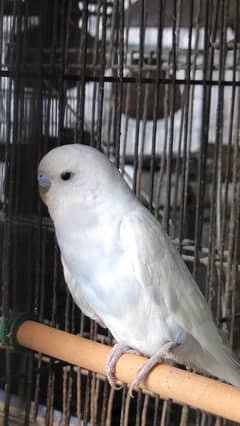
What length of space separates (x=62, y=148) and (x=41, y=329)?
246 millimetres

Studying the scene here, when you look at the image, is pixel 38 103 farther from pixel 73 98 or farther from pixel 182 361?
pixel 73 98

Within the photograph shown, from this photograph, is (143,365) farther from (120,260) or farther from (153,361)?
(120,260)

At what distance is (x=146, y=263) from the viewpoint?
0.87m

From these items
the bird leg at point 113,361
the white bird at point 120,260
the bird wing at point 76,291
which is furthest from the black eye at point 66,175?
the bird leg at point 113,361

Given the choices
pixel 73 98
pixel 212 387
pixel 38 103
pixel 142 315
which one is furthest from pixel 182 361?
pixel 73 98

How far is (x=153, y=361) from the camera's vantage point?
867 mm

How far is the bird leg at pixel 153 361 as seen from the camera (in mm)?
845

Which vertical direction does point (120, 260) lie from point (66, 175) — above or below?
below

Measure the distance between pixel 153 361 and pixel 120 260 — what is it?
14 centimetres

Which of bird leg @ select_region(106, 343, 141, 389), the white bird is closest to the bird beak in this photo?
the white bird

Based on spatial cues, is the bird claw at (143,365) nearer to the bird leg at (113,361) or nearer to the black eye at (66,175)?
the bird leg at (113,361)

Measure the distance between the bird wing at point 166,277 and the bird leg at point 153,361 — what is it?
0.04 meters

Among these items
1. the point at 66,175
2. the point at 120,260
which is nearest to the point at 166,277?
the point at 120,260

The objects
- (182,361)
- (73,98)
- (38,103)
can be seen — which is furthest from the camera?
(73,98)
